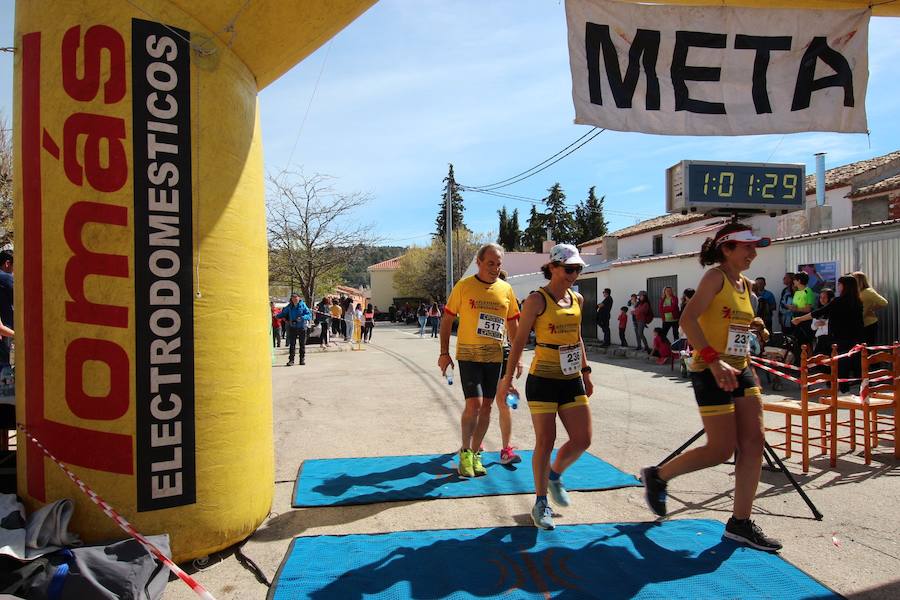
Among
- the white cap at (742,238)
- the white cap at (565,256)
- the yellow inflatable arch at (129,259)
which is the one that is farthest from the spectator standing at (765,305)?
the yellow inflatable arch at (129,259)

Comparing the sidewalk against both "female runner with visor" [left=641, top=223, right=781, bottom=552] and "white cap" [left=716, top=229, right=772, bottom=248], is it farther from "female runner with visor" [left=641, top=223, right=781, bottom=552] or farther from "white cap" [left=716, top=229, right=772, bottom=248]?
"white cap" [left=716, top=229, right=772, bottom=248]

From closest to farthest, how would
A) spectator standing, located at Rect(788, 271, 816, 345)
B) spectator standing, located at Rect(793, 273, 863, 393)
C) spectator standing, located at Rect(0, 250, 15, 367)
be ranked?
spectator standing, located at Rect(0, 250, 15, 367), spectator standing, located at Rect(793, 273, 863, 393), spectator standing, located at Rect(788, 271, 816, 345)

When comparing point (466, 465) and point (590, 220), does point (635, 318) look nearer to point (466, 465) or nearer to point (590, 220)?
point (466, 465)

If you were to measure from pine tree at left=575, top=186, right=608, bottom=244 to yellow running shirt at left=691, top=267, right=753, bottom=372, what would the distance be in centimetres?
6588

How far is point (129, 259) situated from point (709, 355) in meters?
3.28

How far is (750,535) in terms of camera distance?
357 centimetres

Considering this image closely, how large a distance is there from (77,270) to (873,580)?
4469 millimetres

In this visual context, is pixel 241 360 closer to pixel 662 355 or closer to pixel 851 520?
pixel 851 520

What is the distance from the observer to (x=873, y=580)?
319cm

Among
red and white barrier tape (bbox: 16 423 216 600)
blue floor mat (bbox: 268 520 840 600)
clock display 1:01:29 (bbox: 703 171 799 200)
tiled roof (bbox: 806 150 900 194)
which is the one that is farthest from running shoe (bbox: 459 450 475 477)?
tiled roof (bbox: 806 150 900 194)

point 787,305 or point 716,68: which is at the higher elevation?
point 716,68

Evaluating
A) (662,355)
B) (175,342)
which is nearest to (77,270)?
(175,342)

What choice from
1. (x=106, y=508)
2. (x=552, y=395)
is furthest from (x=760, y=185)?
(x=106, y=508)

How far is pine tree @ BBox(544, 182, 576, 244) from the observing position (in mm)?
70625
